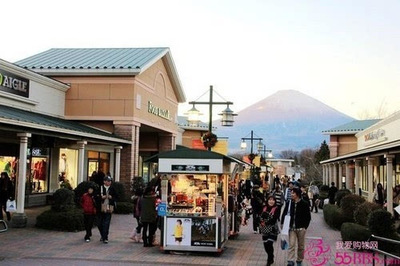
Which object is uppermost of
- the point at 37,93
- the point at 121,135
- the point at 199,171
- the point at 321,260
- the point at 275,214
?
the point at 37,93

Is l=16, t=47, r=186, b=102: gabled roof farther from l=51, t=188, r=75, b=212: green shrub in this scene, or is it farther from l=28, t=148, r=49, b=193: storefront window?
l=51, t=188, r=75, b=212: green shrub

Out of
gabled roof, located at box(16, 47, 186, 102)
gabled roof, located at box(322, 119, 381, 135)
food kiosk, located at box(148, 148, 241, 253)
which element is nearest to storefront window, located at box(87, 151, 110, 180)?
gabled roof, located at box(16, 47, 186, 102)

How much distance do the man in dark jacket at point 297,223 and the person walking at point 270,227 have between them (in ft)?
1.78

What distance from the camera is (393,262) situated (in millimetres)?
8961

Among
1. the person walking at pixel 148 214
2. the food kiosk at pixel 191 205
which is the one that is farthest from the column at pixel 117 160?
the food kiosk at pixel 191 205

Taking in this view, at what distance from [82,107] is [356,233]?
16961 millimetres

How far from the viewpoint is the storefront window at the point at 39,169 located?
77.8ft

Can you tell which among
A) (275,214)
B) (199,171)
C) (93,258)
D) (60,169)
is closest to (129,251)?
(93,258)

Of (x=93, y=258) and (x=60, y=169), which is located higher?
(x=60, y=169)

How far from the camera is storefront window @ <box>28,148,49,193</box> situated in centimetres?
2370

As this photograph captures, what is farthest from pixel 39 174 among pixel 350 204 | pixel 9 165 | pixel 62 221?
pixel 350 204

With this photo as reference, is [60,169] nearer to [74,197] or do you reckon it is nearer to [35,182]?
[35,182]

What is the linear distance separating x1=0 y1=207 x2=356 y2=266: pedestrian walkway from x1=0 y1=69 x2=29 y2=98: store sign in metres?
6.38

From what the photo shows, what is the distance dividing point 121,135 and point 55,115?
11.2 ft
